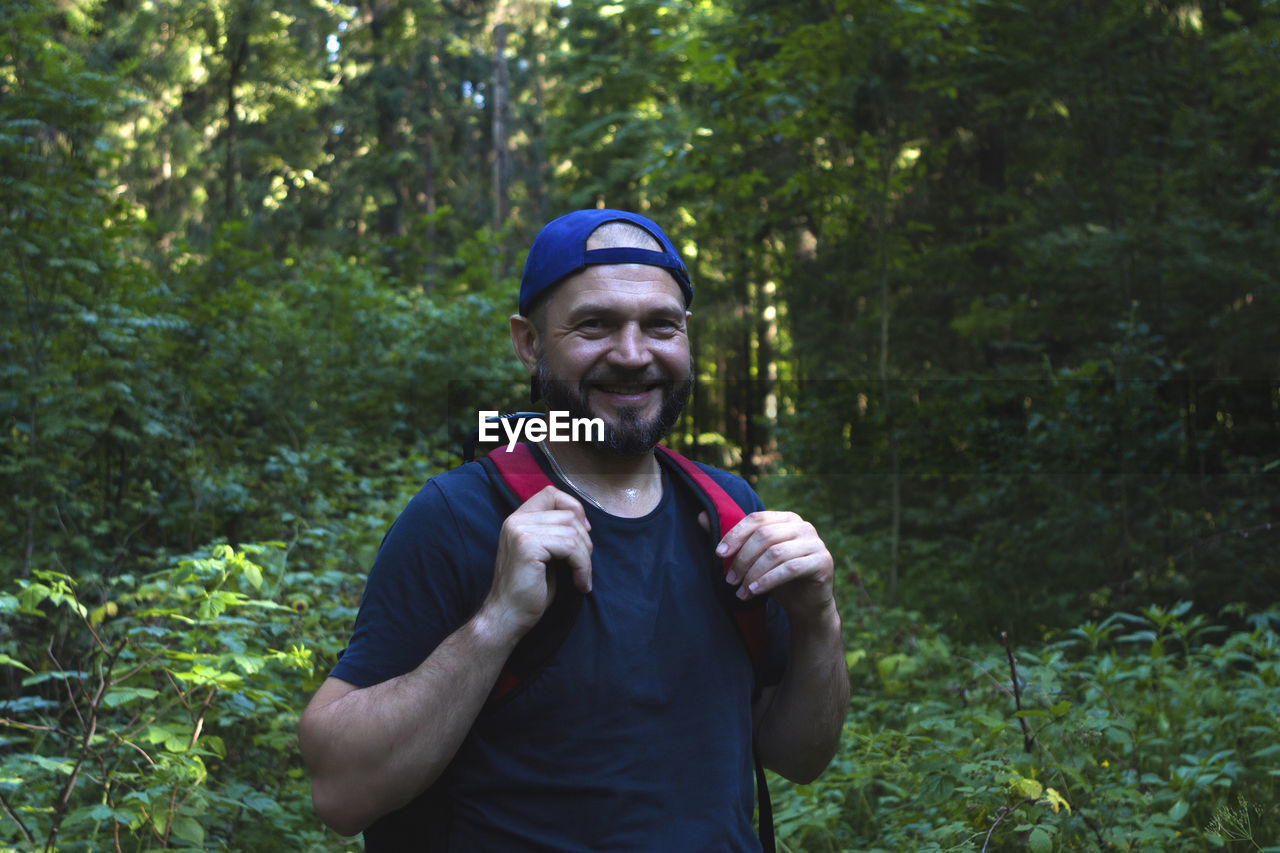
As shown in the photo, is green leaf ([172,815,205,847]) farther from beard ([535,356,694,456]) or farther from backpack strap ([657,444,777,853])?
beard ([535,356,694,456])

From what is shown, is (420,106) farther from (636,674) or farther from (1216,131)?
(636,674)

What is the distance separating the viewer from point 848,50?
7957mm

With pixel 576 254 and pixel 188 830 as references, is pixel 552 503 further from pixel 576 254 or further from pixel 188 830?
pixel 188 830

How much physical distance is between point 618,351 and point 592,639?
546 mm

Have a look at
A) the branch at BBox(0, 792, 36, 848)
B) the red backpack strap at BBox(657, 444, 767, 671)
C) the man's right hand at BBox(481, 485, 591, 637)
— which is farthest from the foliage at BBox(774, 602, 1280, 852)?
the branch at BBox(0, 792, 36, 848)

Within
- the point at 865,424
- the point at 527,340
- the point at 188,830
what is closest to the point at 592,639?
the point at 527,340

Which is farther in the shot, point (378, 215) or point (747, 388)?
point (378, 215)

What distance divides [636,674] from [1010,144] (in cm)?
1096

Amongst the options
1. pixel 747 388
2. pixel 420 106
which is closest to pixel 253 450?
pixel 747 388

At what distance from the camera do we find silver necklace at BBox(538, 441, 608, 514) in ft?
6.15

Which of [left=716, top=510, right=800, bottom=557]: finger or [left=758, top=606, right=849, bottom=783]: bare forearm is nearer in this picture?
[left=716, top=510, right=800, bottom=557]: finger

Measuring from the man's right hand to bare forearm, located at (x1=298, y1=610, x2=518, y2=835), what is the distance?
0.03 metres
